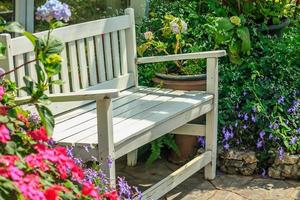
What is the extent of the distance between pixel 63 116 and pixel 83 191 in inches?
48.8

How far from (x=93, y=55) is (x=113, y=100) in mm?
288

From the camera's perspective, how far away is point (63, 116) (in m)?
3.16

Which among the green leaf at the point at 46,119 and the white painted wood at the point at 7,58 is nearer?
the green leaf at the point at 46,119

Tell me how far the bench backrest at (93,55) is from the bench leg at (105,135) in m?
0.56

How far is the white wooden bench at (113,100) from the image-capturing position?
265cm

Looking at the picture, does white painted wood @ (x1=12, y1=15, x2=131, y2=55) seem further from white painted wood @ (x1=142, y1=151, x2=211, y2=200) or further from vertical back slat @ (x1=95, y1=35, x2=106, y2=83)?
white painted wood @ (x1=142, y1=151, x2=211, y2=200)

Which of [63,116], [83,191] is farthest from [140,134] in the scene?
[83,191]

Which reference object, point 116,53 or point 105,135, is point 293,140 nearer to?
point 116,53

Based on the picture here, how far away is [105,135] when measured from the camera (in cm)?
259

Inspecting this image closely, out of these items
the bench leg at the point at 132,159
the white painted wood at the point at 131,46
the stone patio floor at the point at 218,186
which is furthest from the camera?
the bench leg at the point at 132,159

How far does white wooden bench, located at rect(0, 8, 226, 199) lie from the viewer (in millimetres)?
2646

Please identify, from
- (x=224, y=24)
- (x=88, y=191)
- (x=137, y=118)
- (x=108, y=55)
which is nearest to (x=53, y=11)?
(x=88, y=191)

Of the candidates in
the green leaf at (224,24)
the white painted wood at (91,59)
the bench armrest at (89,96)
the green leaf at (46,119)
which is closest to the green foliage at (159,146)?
the white painted wood at (91,59)

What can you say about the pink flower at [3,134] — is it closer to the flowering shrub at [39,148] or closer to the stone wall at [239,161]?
the flowering shrub at [39,148]
